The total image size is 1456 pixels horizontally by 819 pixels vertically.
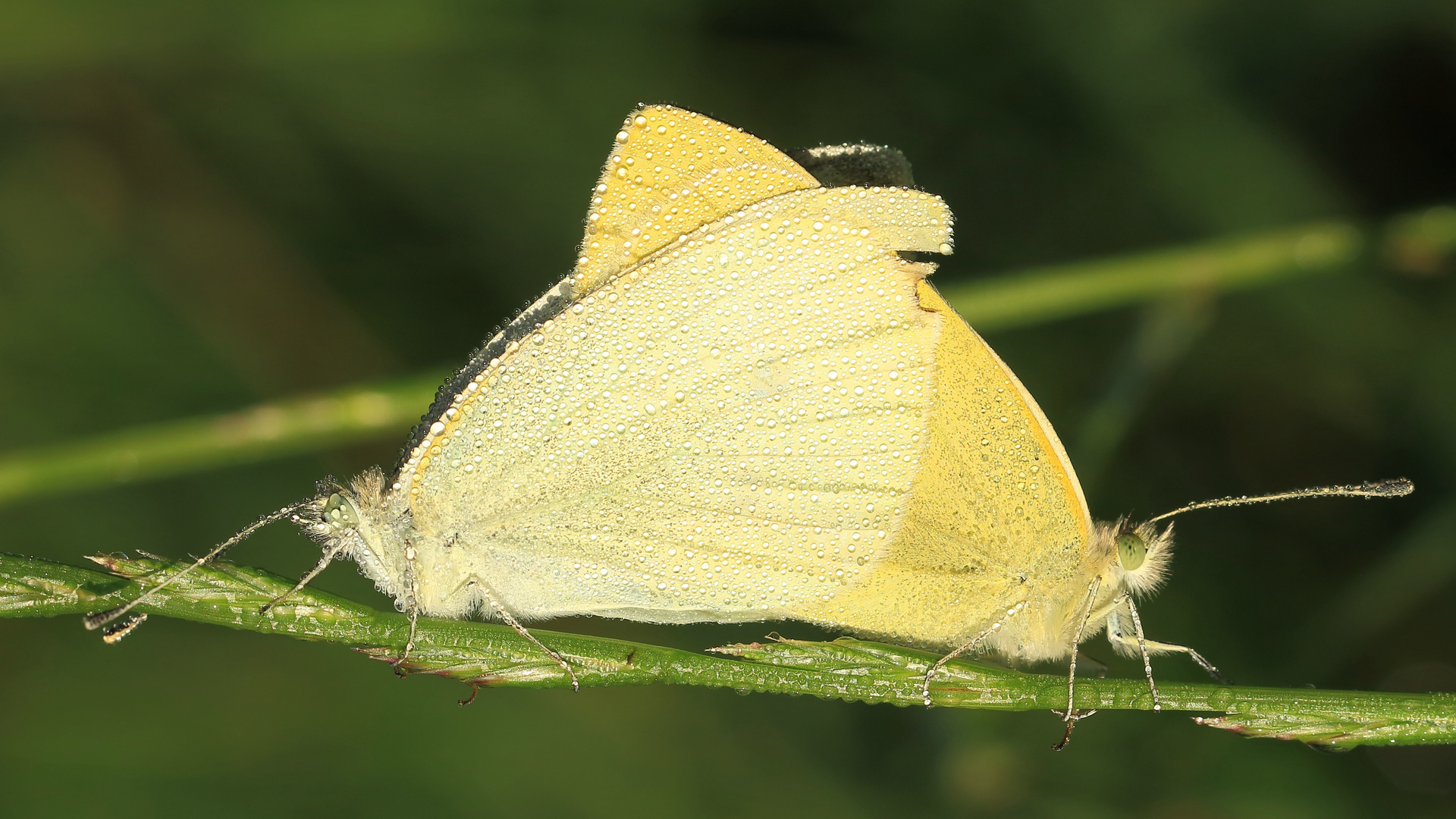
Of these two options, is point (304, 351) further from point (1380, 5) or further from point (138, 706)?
point (1380, 5)

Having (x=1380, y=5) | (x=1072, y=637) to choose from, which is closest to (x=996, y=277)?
(x=1072, y=637)

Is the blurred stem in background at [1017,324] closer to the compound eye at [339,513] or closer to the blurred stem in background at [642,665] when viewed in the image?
the compound eye at [339,513]

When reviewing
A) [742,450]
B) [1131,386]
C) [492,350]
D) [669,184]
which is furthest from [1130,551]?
[492,350]

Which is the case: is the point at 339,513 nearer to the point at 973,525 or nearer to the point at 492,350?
the point at 492,350

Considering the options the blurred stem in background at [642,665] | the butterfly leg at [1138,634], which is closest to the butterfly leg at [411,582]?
the blurred stem in background at [642,665]

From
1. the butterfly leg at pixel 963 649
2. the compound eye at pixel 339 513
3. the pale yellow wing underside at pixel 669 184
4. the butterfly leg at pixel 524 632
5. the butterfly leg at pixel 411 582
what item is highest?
the pale yellow wing underside at pixel 669 184
